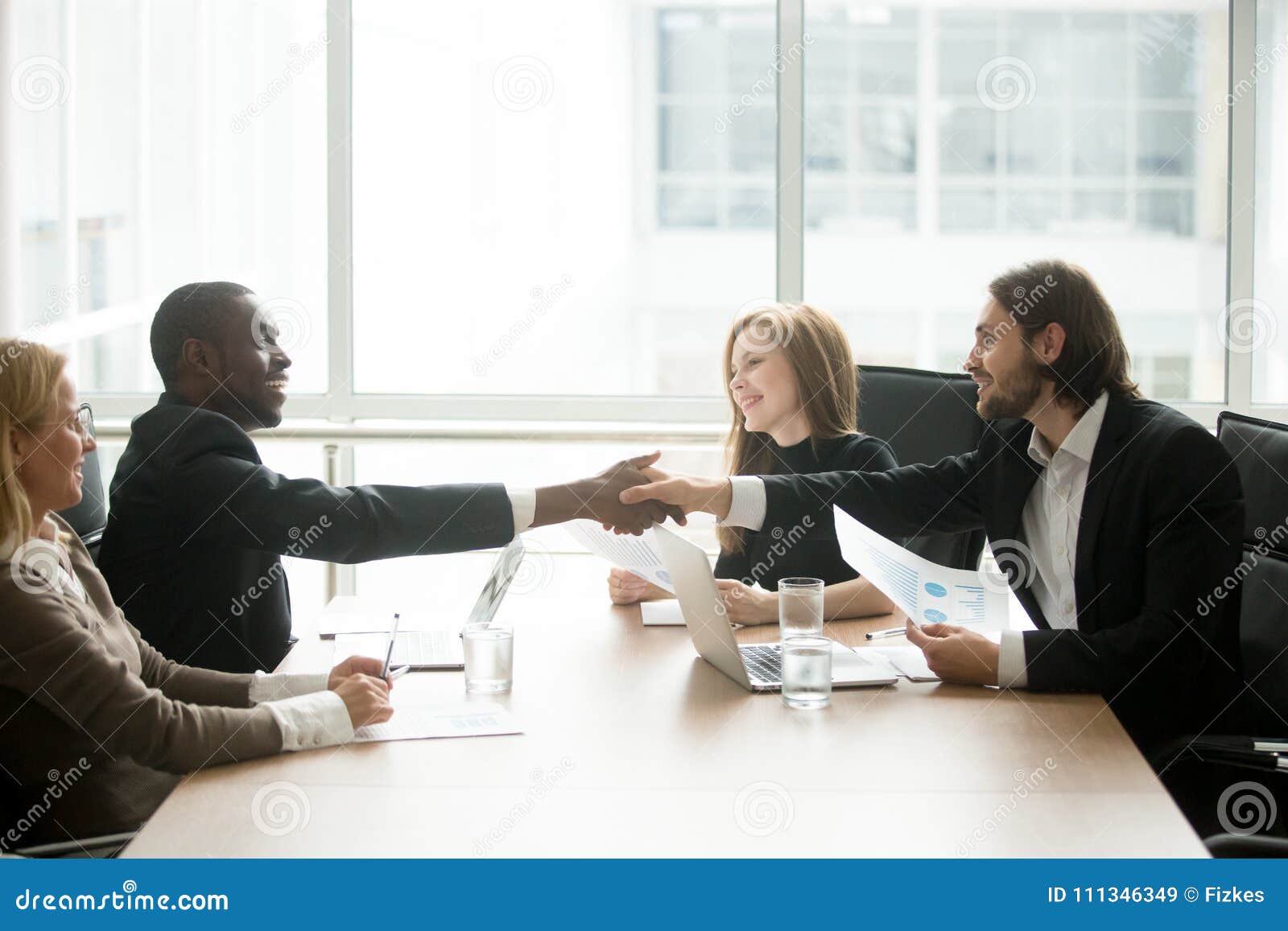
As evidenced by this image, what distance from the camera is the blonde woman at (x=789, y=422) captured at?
A: 2686 millimetres

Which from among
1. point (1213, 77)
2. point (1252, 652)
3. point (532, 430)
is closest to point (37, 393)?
point (1252, 652)

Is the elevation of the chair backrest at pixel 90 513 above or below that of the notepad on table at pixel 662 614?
above

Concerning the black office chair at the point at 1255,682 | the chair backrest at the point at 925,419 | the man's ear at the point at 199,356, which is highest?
the man's ear at the point at 199,356

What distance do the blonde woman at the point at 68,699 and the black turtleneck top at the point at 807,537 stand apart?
1031 mm

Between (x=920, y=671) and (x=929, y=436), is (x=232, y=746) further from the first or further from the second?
(x=929, y=436)

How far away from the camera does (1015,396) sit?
91.4 inches

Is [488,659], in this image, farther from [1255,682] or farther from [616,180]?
[616,180]

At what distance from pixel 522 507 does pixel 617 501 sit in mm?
206

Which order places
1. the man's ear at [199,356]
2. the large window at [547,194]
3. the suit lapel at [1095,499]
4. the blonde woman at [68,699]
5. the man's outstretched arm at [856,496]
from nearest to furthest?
1. the blonde woman at [68,699]
2. the suit lapel at [1095,499]
3. the man's ear at [199,356]
4. the man's outstretched arm at [856,496]
5. the large window at [547,194]

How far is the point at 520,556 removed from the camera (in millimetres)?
2174

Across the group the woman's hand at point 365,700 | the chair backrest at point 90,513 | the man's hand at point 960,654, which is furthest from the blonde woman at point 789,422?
the chair backrest at point 90,513

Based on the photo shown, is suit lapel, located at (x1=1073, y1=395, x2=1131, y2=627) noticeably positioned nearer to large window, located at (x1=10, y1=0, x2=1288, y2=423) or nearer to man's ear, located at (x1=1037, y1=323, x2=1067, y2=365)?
man's ear, located at (x1=1037, y1=323, x2=1067, y2=365)

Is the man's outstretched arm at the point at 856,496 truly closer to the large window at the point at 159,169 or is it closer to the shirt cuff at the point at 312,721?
the shirt cuff at the point at 312,721

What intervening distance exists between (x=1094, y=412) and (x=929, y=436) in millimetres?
696
